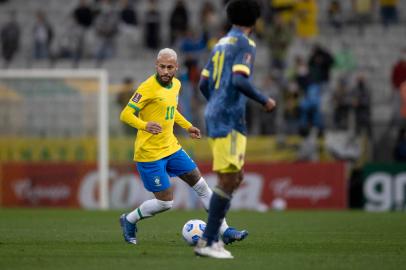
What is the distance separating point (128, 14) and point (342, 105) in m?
6.85

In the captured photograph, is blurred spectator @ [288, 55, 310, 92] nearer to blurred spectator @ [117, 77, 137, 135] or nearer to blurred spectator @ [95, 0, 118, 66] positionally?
blurred spectator @ [117, 77, 137, 135]

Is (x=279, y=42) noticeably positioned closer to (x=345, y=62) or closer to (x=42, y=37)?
(x=345, y=62)

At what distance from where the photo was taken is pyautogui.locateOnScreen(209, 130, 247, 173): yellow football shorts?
30.1 feet

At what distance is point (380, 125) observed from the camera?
23.8 metres

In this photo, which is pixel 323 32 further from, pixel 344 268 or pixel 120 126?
pixel 344 268

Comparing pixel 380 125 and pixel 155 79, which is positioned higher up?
pixel 155 79

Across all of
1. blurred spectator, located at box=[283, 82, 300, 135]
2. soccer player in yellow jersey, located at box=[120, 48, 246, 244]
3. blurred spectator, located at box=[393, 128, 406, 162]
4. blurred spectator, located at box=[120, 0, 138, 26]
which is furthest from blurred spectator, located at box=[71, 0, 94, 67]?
soccer player in yellow jersey, located at box=[120, 48, 246, 244]

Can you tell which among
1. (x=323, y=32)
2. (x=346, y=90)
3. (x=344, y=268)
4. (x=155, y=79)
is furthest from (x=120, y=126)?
(x=344, y=268)

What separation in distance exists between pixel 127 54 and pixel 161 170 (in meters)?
16.9

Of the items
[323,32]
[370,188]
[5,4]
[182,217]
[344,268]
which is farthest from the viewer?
[5,4]

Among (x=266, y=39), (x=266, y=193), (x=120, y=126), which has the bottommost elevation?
(x=266, y=193)

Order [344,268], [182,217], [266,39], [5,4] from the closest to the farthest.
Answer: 1. [344,268]
2. [182,217]
3. [266,39]
4. [5,4]

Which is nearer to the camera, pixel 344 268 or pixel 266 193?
pixel 344 268

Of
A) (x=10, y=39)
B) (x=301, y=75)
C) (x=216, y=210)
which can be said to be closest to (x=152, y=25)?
(x=10, y=39)
